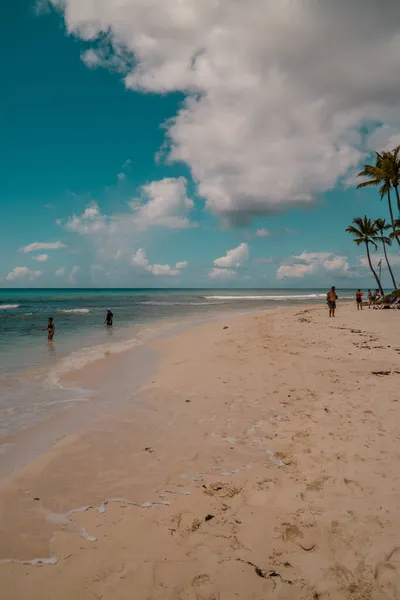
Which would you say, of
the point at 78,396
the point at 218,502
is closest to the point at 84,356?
the point at 78,396

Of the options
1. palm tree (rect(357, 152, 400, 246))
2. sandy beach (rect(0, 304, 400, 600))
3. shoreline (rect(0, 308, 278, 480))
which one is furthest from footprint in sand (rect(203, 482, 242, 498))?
palm tree (rect(357, 152, 400, 246))

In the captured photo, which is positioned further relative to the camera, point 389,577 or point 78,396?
point 78,396

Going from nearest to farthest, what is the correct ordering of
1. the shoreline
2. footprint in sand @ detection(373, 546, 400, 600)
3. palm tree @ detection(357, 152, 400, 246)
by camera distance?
footprint in sand @ detection(373, 546, 400, 600), the shoreline, palm tree @ detection(357, 152, 400, 246)

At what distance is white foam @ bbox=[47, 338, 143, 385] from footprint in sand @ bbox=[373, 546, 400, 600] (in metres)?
10.2

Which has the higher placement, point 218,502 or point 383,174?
point 383,174

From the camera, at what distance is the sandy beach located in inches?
129

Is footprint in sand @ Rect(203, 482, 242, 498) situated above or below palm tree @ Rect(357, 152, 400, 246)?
below

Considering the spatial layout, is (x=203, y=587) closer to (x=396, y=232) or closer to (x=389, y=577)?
(x=389, y=577)

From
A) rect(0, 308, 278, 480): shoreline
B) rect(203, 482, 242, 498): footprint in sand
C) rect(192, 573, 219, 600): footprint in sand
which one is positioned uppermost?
rect(203, 482, 242, 498): footprint in sand

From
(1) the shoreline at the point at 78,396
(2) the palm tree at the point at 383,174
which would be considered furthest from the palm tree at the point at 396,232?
(1) the shoreline at the point at 78,396

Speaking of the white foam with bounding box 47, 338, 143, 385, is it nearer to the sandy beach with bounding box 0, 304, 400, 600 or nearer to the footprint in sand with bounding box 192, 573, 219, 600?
the sandy beach with bounding box 0, 304, 400, 600

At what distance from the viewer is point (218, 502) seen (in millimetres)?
4488

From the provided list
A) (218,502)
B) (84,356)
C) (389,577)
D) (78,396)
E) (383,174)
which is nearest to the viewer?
(389,577)

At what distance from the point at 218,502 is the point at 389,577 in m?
2.06
